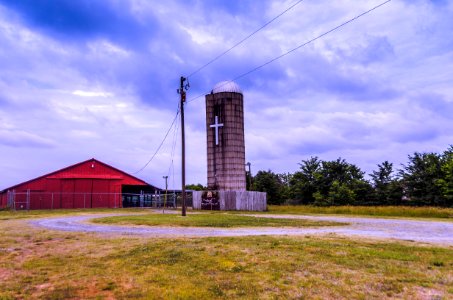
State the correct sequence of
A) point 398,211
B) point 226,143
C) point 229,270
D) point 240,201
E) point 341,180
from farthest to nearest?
point 341,180
point 226,143
point 240,201
point 398,211
point 229,270

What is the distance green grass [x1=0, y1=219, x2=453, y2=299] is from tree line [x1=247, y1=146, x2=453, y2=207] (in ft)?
150

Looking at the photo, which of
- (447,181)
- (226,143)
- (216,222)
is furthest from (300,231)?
(447,181)

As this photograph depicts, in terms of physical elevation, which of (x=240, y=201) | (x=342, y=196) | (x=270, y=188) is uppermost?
(x=270, y=188)

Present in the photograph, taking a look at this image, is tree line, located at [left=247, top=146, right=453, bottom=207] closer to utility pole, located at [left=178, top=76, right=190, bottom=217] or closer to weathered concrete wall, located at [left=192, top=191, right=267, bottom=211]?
weathered concrete wall, located at [left=192, top=191, right=267, bottom=211]

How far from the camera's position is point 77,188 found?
56.4 meters

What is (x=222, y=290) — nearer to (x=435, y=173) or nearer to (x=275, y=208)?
(x=275, y=208)

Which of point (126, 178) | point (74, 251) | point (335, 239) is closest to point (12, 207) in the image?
point (126, 178)

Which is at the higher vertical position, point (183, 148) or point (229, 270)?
point (183, 148)

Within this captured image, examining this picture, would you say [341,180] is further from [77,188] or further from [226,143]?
[77,188]

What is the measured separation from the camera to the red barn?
5294cm

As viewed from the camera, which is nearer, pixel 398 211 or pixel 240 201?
pixel 398 211

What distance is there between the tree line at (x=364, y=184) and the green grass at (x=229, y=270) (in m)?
45.8

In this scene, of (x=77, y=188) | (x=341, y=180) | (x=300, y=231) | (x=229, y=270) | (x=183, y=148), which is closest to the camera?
(x=229, y=270)

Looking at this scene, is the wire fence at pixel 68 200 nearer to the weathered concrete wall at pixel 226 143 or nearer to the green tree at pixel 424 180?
the weathered concrete wall at pixel 226 143
